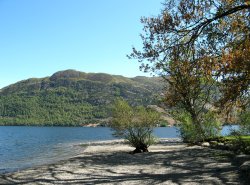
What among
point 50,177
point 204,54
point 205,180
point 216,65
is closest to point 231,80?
point 216,65

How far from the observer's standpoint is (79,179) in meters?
17.6

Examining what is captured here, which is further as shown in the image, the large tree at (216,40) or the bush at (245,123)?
the bush at (245,123)

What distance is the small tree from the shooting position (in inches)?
1364

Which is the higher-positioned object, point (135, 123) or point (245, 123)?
point (135, 123)

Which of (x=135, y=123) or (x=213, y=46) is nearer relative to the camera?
(x=213, y=46)

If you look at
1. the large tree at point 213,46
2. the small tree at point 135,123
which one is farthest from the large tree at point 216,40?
the small tree at point 135,123

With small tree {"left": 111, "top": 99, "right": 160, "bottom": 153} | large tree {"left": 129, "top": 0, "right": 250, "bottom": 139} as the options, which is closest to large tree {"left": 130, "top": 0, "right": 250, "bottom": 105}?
large tree {"left": 129, "top": 0, "right": 250, "bottom": 139}

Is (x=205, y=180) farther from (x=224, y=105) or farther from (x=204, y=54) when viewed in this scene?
(x=204, y=54)

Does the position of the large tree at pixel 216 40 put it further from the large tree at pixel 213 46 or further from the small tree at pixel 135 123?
the small tree at pixel 135 123

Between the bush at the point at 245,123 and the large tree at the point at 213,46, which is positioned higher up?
the large tree at the point at 213,46

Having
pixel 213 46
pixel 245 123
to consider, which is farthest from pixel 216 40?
pixel 245 123

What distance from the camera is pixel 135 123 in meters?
34.9

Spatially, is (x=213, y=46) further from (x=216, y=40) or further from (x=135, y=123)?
(x=135, y=123)

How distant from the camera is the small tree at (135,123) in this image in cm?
3463
